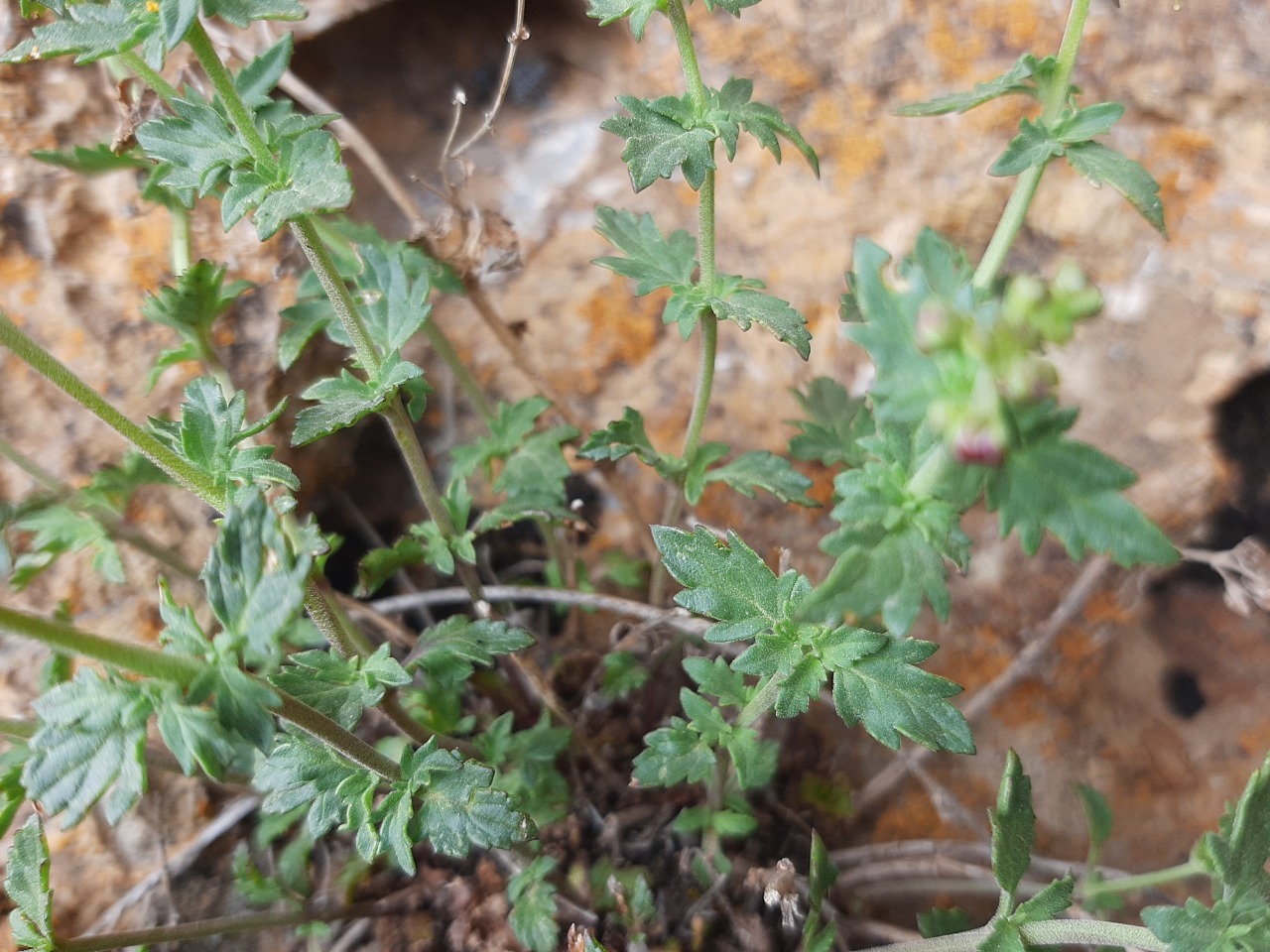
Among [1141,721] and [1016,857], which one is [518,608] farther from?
[1141,721]

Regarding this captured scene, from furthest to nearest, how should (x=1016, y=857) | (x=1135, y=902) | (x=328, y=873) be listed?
(x=1135, y=902)
(x=328, y=873)
(x=1016, y=857)

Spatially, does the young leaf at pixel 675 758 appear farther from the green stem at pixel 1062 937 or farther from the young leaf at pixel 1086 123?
the young leaf at pixel 1086 123

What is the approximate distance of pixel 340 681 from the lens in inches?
55.7

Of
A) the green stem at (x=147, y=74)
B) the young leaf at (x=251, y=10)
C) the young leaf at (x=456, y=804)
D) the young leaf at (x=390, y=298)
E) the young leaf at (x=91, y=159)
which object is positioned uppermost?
the young leaf at (x=251, y=10)

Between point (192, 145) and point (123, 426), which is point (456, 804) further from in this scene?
point (192, 145)

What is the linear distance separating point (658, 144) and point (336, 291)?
57cm

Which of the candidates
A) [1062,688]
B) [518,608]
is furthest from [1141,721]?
[518,608]

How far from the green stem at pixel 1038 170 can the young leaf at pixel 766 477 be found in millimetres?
564

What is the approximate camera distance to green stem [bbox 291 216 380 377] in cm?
139

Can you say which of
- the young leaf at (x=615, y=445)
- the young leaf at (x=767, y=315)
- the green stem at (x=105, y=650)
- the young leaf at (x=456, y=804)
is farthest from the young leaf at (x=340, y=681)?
the young leaf at (x=767, y=315)

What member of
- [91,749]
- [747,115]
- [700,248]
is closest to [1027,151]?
[747,115]

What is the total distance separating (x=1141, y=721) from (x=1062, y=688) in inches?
9.0

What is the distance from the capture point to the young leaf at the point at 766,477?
179 cm

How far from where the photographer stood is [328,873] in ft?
6.48
